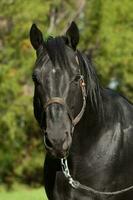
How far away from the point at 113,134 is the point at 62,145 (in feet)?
2.91

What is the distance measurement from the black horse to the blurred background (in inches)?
586

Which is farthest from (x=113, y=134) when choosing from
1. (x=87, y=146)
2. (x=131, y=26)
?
(x=131, y=26)

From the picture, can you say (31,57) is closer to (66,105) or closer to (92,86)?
(92,86)

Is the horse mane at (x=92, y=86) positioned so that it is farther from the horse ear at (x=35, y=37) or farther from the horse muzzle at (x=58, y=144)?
the horse muzzle at (x=58, y=144)

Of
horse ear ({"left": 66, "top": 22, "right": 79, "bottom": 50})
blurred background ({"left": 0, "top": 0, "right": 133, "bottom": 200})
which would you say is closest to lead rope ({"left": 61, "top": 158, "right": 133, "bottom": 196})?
horse ear ({"left": 66, "top": 22, "right": 79, "bottom": 50})

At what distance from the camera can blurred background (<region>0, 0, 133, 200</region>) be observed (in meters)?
21.6

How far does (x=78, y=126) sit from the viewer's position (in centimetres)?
533

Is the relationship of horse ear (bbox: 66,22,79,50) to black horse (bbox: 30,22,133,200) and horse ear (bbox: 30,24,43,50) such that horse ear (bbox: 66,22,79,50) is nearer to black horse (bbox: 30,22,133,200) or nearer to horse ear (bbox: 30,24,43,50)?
black horse (bbox: 30,22,133,200)

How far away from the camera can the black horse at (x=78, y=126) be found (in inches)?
194

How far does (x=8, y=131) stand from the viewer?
71.4ft

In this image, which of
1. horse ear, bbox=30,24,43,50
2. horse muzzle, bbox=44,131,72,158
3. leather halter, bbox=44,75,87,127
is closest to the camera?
horse muzzle, bbox=44,131,72,158

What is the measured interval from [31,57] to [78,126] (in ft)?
54.3

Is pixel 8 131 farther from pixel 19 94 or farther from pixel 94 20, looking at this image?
pixel 94 20

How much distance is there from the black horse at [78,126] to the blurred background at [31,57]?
14872 mm
